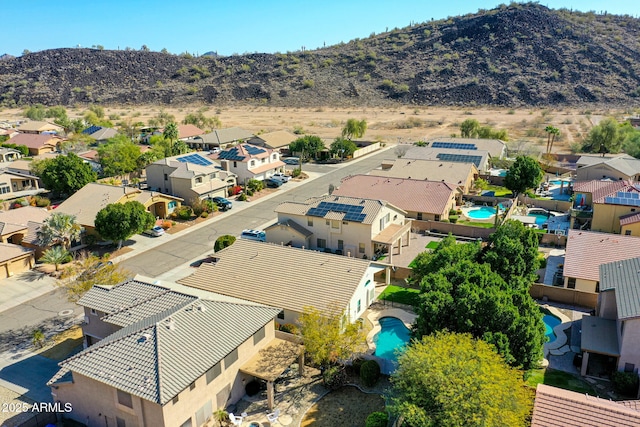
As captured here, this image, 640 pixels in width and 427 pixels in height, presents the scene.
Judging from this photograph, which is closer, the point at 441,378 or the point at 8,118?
the point at 441,378

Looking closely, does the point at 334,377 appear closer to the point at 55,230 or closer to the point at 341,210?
the point at 341,210

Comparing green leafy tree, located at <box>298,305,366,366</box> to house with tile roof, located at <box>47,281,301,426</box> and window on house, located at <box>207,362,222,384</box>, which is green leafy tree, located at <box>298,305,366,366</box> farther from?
window on house, located at <box>207,362,222,384</box>

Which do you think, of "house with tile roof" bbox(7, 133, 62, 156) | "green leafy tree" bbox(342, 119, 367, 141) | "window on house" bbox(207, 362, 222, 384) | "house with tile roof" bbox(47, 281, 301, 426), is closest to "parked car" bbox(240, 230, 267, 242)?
"house with tile roof" bbox(47, 281, 301, 426)

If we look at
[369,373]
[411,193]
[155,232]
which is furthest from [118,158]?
[369,373]

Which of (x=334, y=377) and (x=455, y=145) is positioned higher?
(x=455, y=145)

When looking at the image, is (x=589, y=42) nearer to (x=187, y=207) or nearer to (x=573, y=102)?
(x=573, y=102)

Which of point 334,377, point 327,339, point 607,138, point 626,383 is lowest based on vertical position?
point 334,377

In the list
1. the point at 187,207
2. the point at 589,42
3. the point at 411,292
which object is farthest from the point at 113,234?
the point at 589,42
